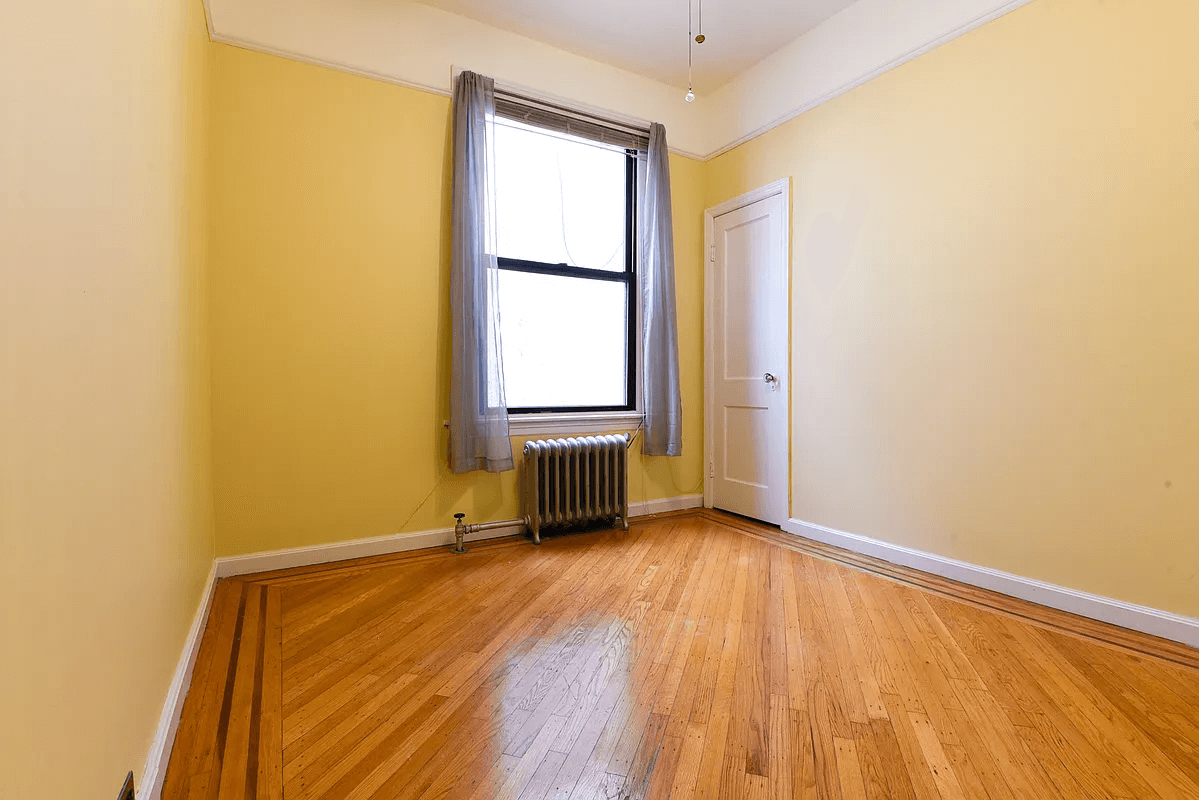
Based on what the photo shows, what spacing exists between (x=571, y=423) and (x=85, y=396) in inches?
115

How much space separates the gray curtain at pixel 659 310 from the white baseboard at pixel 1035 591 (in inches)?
48.2

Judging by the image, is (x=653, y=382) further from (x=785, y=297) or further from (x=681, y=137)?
(x=681, y=137)

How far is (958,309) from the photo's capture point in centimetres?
280

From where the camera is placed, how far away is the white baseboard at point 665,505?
13.6 ft

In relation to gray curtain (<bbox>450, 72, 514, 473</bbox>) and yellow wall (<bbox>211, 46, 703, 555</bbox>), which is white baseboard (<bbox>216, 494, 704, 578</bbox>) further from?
gray curtain (<bbox>450, 72, 514, 473</bbox>)

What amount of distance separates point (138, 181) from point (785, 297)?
333 centimetres

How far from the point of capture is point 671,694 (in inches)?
69.1

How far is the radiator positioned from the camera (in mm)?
3500

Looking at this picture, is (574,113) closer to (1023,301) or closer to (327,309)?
(327,309)

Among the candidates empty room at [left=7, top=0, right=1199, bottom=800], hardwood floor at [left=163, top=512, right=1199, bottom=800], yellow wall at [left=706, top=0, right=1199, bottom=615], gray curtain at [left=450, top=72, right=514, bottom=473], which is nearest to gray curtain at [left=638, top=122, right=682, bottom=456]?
empty room at [left=7, top=0, right=1199, bottom=800]

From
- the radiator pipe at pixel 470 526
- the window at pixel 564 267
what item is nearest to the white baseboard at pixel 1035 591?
the window at pixel 564 267

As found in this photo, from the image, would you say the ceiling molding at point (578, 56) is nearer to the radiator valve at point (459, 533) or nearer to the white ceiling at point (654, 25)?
the white ceiling at point (654, 25)

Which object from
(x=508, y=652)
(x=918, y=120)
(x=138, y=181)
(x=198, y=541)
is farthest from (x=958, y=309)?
(x=198, y=541)

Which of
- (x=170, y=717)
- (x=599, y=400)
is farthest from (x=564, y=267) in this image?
(x=170, y=717)
